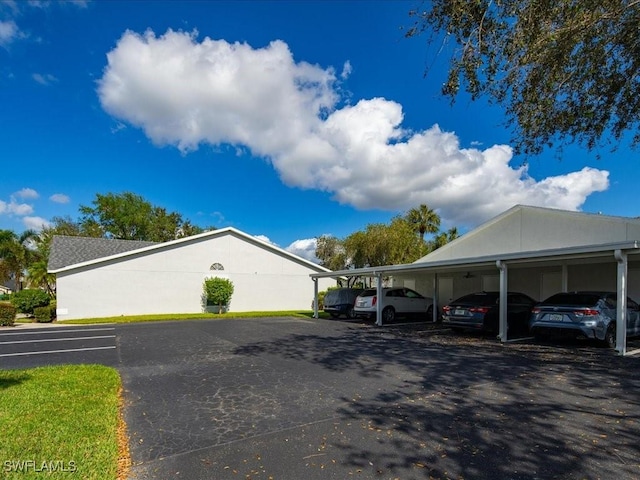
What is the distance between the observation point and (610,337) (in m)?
9.45

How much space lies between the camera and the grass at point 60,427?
336 centimetres

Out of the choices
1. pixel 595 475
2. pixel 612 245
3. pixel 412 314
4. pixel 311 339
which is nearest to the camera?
pixel 595 475

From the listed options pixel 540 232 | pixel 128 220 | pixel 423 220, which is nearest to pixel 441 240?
pixel 423 220

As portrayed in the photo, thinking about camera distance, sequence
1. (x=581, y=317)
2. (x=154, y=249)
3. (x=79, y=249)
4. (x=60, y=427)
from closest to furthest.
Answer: (x=60, y=427) < (x=581, y=317) < (x=154, y=249) < (x=79, y=249)

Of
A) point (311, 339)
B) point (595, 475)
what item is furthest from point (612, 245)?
point (311, 339)

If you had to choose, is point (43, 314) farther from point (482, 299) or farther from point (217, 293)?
point (482, 299)

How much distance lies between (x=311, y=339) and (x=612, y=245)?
811cm

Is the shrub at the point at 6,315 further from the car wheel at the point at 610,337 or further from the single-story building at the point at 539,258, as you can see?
the car wheel at the point at 610,337

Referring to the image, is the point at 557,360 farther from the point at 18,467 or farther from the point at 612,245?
the point at 18,467

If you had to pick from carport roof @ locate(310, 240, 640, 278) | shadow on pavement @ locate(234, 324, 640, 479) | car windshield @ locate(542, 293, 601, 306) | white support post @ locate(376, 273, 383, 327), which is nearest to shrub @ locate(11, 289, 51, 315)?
shadow on pavement @ locate(234, 324, 640, 479)

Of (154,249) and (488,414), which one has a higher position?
(154,249)

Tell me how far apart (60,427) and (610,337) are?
11.4 m

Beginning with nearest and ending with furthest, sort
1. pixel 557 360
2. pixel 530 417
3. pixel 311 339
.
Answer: pixel 530 417
pixel 557 360
pixel 311 339

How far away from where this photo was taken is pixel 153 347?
34.4ft
